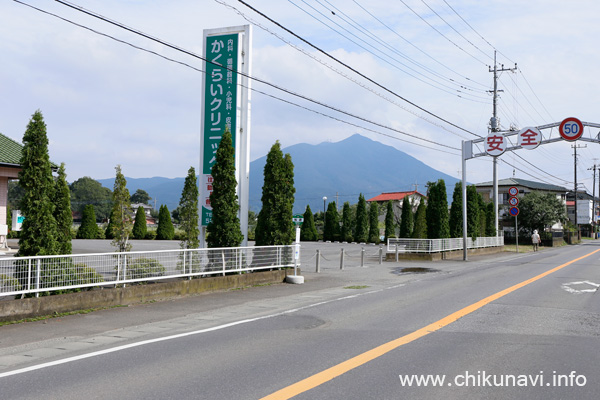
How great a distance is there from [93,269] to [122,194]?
510 centimetres

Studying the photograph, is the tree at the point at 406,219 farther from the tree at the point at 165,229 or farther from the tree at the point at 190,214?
the tree at the point at 190,214

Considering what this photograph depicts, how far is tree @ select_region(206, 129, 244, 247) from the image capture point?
1562 centimetres

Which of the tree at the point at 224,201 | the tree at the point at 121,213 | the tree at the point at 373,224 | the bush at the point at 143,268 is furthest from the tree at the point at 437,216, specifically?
the tree at the point at 373,224

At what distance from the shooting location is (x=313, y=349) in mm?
7445

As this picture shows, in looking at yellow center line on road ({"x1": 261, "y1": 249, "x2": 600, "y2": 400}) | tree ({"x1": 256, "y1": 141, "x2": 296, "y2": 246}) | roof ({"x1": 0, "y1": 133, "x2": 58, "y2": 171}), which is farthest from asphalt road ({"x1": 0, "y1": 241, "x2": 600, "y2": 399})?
roof ({"x1": 0, "y1": 133, "x2": 58, "y2": 171})

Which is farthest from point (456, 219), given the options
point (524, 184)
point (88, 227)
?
point (524, 184)

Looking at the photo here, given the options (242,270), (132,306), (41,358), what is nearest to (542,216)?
(242,270)

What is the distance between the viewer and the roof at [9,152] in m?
21.7

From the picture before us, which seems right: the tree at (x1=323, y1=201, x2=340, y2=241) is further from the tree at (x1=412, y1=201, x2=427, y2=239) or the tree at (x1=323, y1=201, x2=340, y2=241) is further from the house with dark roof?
the house with dark roof

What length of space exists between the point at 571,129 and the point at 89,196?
120788mm

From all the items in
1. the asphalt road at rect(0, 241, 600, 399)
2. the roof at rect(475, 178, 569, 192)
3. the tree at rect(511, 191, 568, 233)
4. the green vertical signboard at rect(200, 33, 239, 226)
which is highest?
the roof at rect(475, 178, 569, 192)

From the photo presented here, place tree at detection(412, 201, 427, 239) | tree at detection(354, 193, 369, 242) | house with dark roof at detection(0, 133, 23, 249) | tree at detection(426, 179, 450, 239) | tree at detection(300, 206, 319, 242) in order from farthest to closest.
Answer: tree at detection(300, 206, 319, 242)
tree at detection(354, 193, 369, 242)
tree at detection(412, 201, 427, 239)
tree at detection(426, 179, 450, 239)
house with dark roof at detection(0, 133, 23, 249)

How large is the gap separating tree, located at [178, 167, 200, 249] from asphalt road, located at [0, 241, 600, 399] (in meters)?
5.41

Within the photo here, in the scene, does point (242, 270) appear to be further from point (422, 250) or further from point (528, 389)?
point (422, 250)
